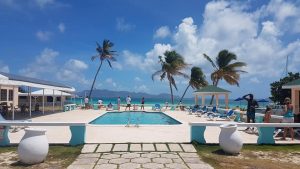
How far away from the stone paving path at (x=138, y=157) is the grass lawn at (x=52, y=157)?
0.20 metres

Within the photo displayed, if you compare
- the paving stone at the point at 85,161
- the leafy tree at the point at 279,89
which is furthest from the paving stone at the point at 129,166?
the leafy tree at the point at 279,89

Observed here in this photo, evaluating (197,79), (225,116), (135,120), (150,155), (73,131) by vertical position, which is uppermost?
(197,79)

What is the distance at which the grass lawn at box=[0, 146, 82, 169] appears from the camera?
6952 mm

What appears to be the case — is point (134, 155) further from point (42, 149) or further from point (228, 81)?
point (228, 81)

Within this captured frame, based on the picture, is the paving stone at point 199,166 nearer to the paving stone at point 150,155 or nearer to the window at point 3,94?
the paving stone at point 150,155

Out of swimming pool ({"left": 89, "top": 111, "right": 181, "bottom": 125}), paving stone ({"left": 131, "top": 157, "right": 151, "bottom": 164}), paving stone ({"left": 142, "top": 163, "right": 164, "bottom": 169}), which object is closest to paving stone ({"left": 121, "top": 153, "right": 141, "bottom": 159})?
paving stone ({"left": 131, "top": 157, "right": 151, "bottom": 164})

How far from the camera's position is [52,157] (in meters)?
7.73

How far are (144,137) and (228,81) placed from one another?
91.3ft

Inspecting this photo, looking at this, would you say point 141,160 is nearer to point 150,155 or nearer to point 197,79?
point 150,155

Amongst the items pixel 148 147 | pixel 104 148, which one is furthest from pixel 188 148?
pixel 104 148

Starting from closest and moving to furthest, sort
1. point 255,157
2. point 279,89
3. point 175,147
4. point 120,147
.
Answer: point 255,157
point 120,147
point 175,147
point 279,89

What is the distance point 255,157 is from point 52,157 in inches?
191

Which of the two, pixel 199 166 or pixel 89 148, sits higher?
pixel 89 148

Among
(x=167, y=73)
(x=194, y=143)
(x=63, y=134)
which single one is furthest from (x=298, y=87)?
(x=167, y=73)
